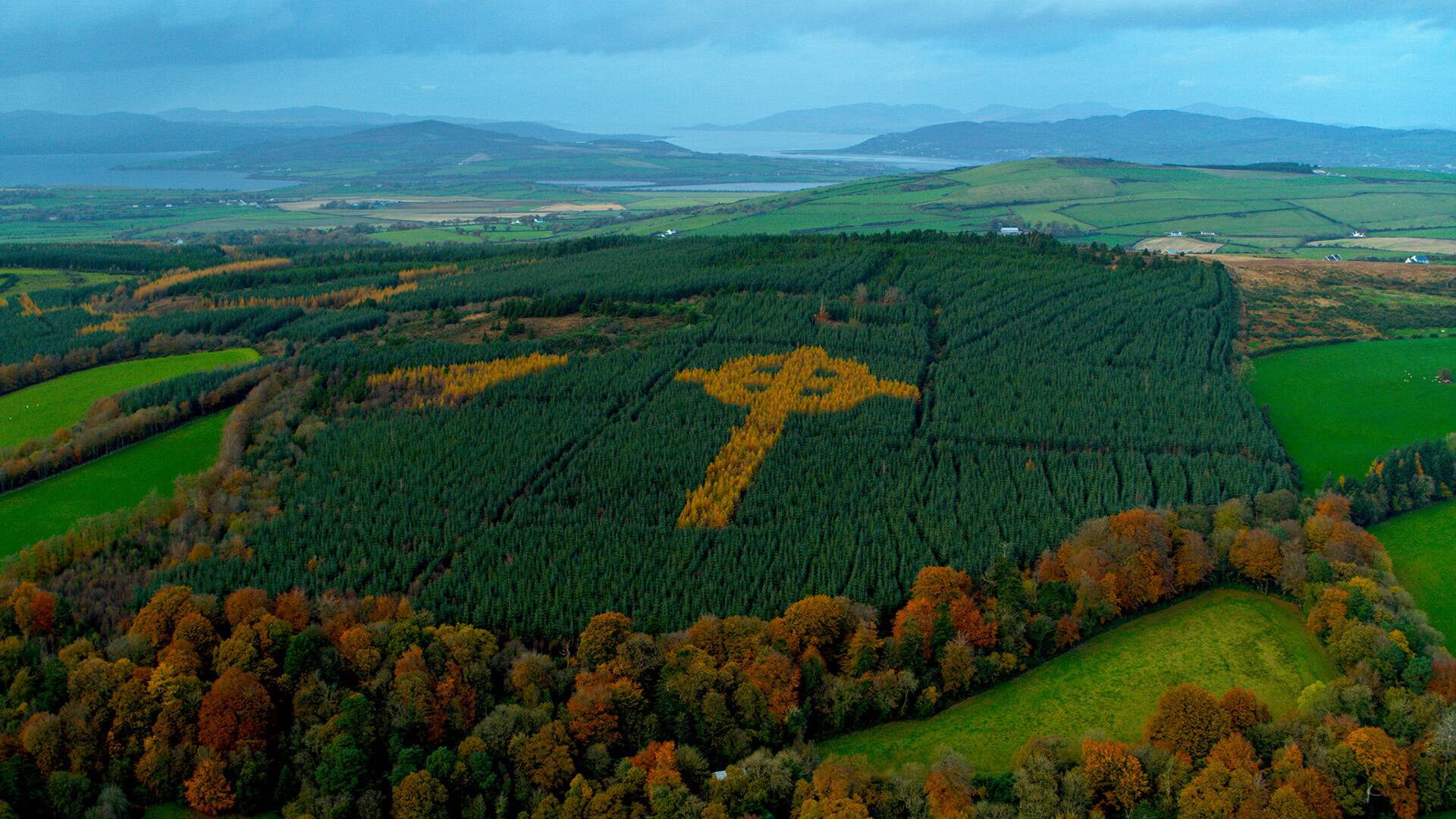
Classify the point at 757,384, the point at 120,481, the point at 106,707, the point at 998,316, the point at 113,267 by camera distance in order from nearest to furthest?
1. the point at 106,707
2. the point at 120,481
3. the point at 757,384
4. the point at 998,316
5. the point at 113,267

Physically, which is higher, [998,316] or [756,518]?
[998,316]

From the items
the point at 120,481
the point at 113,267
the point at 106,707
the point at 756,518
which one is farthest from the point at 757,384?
the point at 113,267

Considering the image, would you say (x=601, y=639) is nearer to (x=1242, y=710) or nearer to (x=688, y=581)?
(x=688, y=581)

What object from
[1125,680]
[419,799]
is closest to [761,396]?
[1125,680]

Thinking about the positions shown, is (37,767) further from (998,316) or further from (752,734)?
(998,316)

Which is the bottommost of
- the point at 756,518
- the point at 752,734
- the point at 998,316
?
the point at 752,734

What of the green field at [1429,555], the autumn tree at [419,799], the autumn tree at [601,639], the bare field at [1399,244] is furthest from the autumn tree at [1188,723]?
the bare field at [1399,244]
